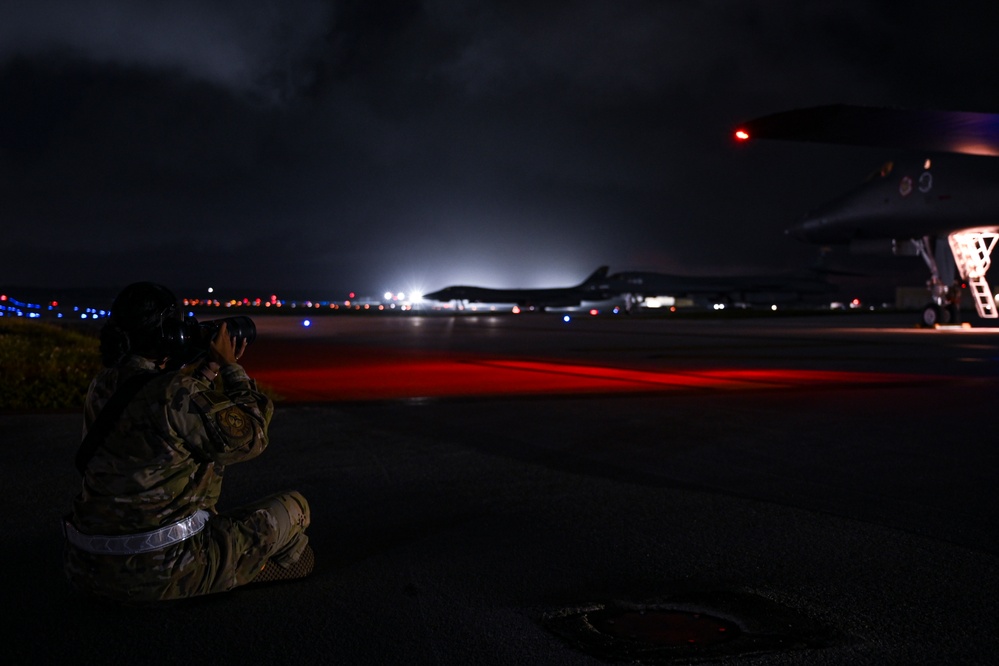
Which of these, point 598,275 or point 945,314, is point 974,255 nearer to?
point 945,314

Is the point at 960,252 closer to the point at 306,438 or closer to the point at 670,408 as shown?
the point at 670,408

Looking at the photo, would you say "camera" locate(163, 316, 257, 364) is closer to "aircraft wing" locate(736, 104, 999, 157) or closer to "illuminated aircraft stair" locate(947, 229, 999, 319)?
"aircraft wing" locate(736, 104, 999, 157)

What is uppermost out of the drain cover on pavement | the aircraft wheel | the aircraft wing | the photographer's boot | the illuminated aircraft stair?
the aircraft wing

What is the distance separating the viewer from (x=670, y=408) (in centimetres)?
1059

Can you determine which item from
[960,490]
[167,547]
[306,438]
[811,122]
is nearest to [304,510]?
[167,547]

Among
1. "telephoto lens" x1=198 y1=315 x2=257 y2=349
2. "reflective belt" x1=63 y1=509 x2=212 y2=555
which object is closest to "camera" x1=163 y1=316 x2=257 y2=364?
"telephoto lens" x1=198 y1=315 x2=257 y2=349

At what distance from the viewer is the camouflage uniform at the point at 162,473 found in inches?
139

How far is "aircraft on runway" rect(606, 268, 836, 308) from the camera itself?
8738cm

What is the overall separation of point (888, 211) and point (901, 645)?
2891cm

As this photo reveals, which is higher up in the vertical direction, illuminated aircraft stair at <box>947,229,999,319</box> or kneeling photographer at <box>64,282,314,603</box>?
illuminated aircraft stair at <box>947,229,999,319</box>

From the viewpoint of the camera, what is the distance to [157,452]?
3564 millimetres

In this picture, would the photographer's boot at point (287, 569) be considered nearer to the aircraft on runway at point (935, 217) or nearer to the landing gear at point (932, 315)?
the aircraft on runway at point (935, 217)

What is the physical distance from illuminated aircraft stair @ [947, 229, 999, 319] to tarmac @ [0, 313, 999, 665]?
774 inches

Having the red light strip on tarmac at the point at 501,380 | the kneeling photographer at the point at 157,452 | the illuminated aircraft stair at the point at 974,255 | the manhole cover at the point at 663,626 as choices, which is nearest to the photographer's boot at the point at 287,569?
the kneeling photographer at the point at 157,452
